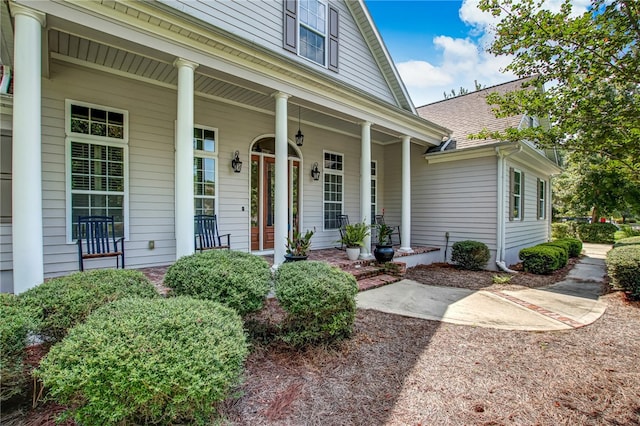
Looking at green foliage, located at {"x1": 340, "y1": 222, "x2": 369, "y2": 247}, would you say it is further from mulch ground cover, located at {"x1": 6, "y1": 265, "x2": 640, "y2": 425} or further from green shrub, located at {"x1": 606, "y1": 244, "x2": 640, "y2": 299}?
green shrub, located at {"x1": 606, "y1": 244, "x2": 640, "y2": 299}

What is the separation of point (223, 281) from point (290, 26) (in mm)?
5494

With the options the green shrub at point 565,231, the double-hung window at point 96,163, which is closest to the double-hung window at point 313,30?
the double-hung window at point 96,163

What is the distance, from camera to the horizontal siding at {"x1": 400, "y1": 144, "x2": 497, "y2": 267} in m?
8.03

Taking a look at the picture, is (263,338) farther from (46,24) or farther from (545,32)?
(545,32)

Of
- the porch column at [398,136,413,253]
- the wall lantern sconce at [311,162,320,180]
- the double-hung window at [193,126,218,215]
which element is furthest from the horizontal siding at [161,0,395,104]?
the wall lantern sconce at [311,162,320,180]

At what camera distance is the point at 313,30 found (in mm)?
6715

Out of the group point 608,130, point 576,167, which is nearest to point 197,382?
point 608,130

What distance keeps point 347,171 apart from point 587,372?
672 cm

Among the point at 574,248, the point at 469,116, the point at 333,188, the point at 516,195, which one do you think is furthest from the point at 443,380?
the point at 574,248

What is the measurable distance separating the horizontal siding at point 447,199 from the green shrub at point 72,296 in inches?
310

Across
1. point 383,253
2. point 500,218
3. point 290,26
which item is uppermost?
point 290,26

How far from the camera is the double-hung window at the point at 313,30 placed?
21.5 feet

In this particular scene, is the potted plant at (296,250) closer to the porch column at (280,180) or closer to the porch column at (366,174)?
the porch column at (280,180)

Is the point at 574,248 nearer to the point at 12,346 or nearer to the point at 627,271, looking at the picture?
the point at 627,271
